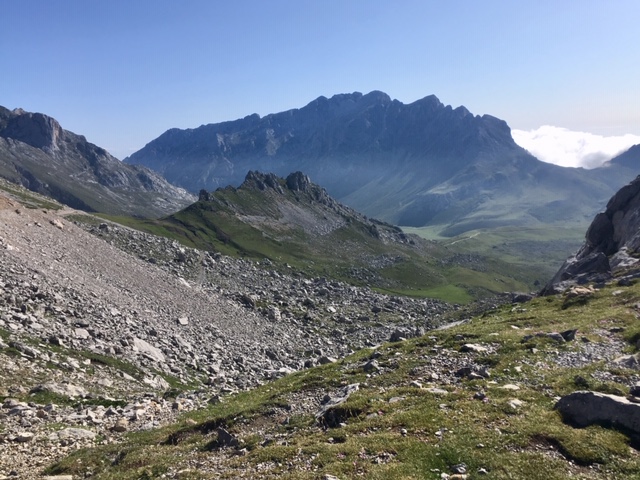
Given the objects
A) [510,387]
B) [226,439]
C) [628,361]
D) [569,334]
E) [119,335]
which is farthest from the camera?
[119,335]

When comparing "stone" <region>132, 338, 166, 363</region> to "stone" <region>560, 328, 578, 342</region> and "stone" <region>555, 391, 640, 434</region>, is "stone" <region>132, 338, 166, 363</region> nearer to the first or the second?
"stone" <region>560, 328, 578, 342</region>

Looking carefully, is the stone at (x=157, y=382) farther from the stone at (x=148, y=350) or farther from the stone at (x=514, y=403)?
the stone at (x=514, y=403)

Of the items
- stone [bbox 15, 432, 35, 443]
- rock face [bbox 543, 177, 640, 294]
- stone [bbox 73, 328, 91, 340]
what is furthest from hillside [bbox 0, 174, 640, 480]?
rock face [bbox 543, 177, 640, 294]

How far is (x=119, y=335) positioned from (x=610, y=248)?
90755 millimetres

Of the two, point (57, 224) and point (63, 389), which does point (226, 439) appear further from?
point (57, 224)

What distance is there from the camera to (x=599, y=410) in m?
20.5

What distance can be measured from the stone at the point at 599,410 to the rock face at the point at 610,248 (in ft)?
155

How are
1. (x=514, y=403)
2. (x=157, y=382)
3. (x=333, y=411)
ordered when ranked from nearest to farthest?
(x=514, y=403)
(x=333, y=411)
(x=157, y=382)

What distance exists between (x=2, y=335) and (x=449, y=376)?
122ft

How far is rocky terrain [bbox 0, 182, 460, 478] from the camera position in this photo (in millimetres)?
30266

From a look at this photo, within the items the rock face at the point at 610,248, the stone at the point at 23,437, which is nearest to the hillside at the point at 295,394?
the stone at the point at 23,437

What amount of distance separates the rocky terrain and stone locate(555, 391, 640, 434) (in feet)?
81.4

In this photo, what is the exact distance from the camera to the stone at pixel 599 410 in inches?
772

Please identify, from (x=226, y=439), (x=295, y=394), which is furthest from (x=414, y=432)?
(x=295, y=394)
